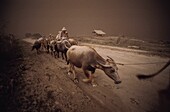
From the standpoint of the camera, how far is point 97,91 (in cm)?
481

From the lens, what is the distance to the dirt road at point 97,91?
13.5ft

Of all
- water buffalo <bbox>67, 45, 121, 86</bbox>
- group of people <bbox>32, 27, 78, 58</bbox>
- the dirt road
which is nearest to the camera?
the dirt road

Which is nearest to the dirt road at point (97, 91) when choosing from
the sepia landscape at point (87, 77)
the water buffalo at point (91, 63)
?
the sepia landscape at point (87, 77)

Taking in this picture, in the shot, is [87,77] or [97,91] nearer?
[97,91]

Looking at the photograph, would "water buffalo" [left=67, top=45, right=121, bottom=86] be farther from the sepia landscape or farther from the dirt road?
the dirt road

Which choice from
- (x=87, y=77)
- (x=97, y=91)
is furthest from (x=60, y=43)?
(x=97, y=91)

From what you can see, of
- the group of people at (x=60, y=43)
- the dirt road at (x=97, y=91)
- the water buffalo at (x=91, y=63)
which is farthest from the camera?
the group of people at (x=60, y=43)

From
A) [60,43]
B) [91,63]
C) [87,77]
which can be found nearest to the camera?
[91,63]

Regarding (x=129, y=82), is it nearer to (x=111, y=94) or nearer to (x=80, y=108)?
(x=111, y=94)

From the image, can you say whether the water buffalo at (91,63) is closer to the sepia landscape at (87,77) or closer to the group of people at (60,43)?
the sepia landscape at (87,77)

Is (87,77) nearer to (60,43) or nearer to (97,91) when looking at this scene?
(97,91)

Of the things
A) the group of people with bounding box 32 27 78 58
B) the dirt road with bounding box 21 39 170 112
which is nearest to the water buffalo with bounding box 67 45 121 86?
the dirt road with bounding box 21 39 170 112

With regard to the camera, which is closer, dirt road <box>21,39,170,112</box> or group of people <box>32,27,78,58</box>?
dirt road <box>21,39,170,112</box>

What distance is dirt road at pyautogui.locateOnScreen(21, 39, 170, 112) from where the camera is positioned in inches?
162
